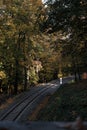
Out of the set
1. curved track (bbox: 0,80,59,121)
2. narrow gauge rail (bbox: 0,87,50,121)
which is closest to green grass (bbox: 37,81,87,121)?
curved track (bbox: 0,80,59,121)

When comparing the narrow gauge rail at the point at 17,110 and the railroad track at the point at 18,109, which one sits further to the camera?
the narrow gauge rail at the point at 17,110

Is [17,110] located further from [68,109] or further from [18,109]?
[68,109]

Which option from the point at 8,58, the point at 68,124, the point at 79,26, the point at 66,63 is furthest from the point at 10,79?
the point at 68,124

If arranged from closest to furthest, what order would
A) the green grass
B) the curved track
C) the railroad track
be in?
1. the green grass
2. the railroad track
3. the curved track

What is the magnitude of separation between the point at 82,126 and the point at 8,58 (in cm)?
4464

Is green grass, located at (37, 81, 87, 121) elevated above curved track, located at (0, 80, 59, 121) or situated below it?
above

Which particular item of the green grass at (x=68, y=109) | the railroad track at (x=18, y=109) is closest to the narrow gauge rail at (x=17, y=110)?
the railroad track at (x=18, y=109)

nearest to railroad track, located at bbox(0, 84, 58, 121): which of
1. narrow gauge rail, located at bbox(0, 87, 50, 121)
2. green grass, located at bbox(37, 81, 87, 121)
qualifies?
narrow gauge rail, located at bbox(0, 87, 50, 121)

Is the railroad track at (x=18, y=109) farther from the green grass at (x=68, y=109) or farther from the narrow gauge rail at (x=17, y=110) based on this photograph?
the green grass at (x=68, y=109)

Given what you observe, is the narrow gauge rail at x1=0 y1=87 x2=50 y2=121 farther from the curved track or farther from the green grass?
the green grass

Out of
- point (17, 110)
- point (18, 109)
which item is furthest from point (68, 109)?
point (18, 109)

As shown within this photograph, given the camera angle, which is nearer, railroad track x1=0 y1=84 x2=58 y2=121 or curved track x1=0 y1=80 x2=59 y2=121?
railroad track x1=0 y1=84 x2=58 y2=121

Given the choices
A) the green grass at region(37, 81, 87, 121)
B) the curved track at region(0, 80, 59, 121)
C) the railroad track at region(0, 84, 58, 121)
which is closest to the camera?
the green grass at region(37, 81, 87, 121)

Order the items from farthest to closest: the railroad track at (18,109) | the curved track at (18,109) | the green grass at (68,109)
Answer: the curved track at (18,109), the railroad track at (18,109), the green grass at (68,109)
